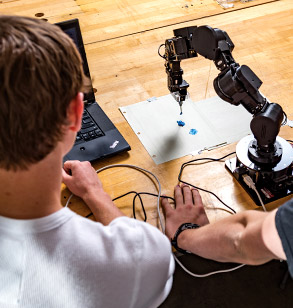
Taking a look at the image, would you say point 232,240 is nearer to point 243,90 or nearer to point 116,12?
point 243,90

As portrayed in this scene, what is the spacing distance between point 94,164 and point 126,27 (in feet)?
3.15

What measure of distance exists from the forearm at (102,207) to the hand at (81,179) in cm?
2

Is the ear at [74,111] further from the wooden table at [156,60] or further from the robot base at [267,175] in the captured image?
the robot base at [267,175]

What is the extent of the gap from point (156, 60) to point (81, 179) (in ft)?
2.53

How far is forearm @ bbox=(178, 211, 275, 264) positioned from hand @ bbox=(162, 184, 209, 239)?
1.8 inches

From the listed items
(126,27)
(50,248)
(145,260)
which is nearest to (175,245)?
(145,260)

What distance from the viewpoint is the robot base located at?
1.21 m

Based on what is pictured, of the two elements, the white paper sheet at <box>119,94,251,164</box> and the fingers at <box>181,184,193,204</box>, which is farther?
the white paper sheet at <box>119,94,251,164</box>

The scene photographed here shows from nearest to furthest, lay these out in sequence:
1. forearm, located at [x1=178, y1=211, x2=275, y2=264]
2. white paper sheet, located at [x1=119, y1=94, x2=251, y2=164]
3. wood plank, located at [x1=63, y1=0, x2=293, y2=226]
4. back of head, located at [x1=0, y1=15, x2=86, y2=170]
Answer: back of head, located at [x1=0, y1=15, x2=86, y2=170] < forearm, located at [x1=178, y1=211, x2=275, y2=264] < wood plank, located at [x1=63, y1=0, x2=293, y2=226] < white paper sheet, located at [x1=119, y1=94, x2=251, y2=164]

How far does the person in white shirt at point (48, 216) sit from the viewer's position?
725 millimetres

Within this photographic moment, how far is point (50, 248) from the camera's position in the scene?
2.53 ft

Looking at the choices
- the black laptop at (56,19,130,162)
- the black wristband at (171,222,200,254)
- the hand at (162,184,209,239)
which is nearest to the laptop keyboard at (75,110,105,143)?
the black laptop at (56,19,130,162)

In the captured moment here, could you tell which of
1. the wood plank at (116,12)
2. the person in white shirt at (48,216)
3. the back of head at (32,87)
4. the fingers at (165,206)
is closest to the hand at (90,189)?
the fingers at (165,206)

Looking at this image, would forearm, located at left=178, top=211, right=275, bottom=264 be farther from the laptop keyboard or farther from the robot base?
the laptop keyboard
